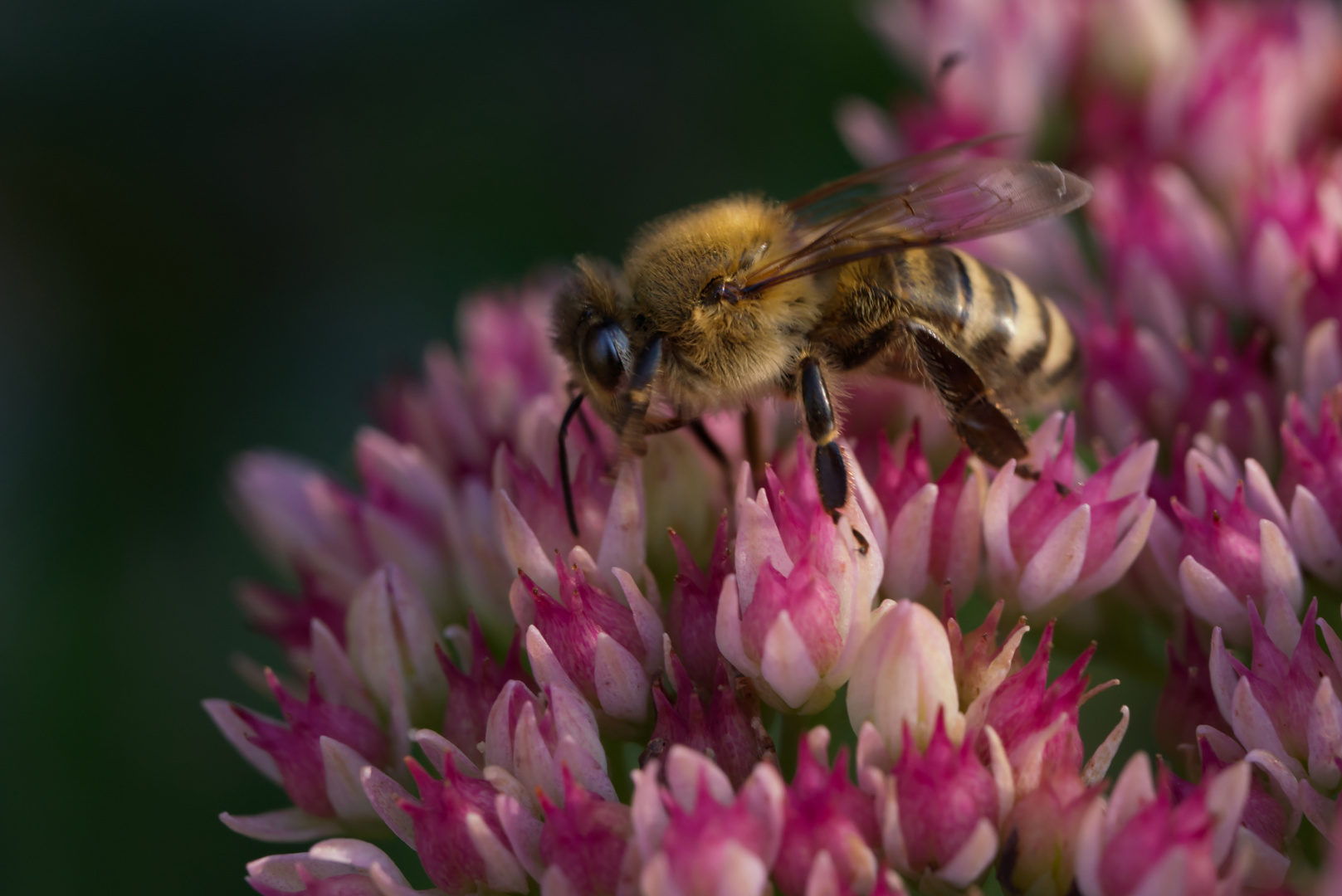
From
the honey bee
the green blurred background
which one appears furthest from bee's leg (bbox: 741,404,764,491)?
the green blurred background

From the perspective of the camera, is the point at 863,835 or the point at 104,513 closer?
the point at 863,835

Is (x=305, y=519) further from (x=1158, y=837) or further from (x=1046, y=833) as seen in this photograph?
(x=1158, y=837)

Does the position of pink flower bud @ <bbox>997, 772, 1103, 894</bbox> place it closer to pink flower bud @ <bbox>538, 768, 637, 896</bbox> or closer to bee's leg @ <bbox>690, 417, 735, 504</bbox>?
pink flower bud @ <bbox>538, 768, 637, 896</bbox>

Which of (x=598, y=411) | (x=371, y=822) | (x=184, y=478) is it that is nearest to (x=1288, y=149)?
(x=598, y=411)

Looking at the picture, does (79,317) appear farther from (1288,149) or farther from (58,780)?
(1288,149)

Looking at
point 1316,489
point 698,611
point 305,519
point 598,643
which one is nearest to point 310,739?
point 598,643
